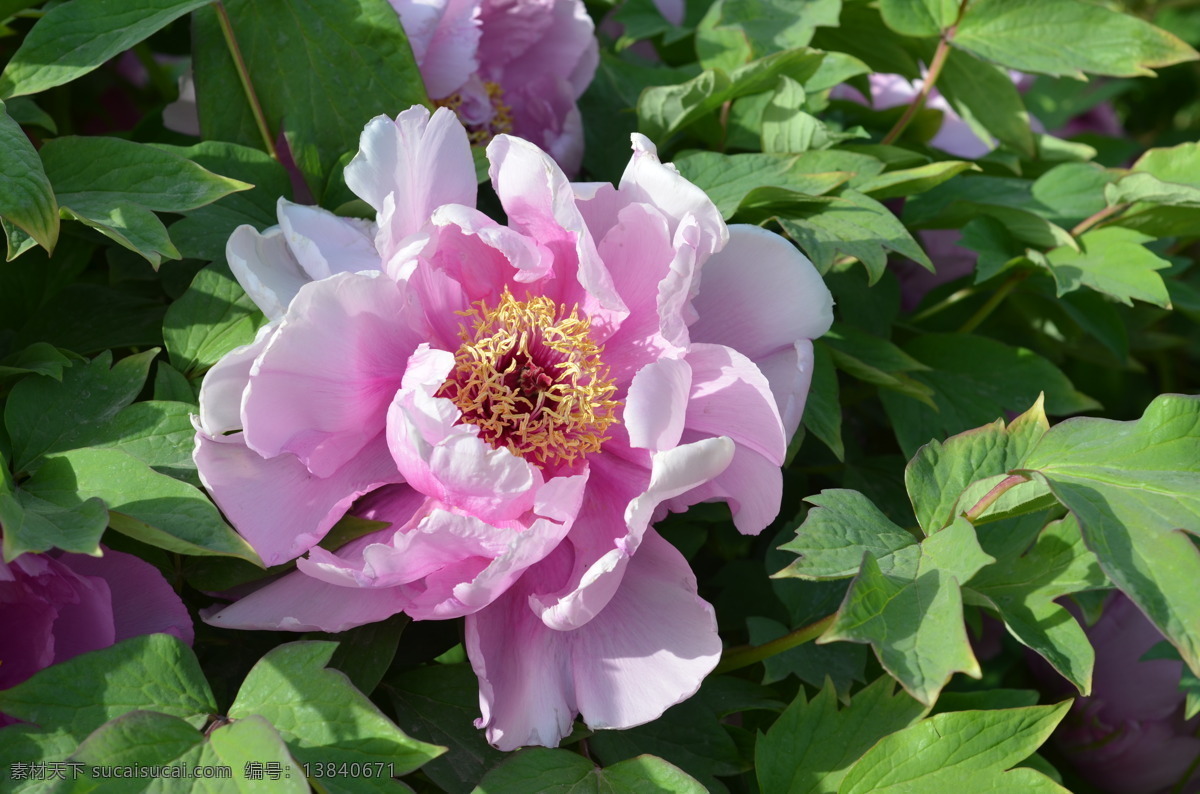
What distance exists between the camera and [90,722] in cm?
57

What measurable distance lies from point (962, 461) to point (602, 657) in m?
0.26

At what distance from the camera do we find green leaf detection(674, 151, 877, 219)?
82cm

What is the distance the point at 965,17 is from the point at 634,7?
1.03ft

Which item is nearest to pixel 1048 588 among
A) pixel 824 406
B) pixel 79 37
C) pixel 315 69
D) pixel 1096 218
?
pixel 824 406

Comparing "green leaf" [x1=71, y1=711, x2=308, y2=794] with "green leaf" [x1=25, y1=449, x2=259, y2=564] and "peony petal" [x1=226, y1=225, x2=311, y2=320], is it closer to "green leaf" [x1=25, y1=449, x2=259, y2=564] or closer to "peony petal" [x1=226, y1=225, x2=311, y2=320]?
"green leaf" [x1=25, y1=449, x2=259, y2=564]

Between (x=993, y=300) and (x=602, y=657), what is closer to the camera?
(x=602, y=657)

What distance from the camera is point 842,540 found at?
0.64 m

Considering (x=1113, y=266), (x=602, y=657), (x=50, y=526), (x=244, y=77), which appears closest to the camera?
(x=50, y=526)

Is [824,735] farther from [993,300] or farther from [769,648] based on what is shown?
[993,300]

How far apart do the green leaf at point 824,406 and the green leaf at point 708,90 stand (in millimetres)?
226

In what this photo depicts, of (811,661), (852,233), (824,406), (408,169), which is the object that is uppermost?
(408,169)

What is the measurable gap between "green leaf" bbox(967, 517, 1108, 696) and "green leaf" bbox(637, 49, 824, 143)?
417 mm

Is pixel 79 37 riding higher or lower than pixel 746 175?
higher

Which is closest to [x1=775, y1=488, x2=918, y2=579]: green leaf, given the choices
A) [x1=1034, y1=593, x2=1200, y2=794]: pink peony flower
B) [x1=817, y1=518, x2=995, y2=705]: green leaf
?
[x1=817, y1=518, x2=995, y2=705]: green leaf
